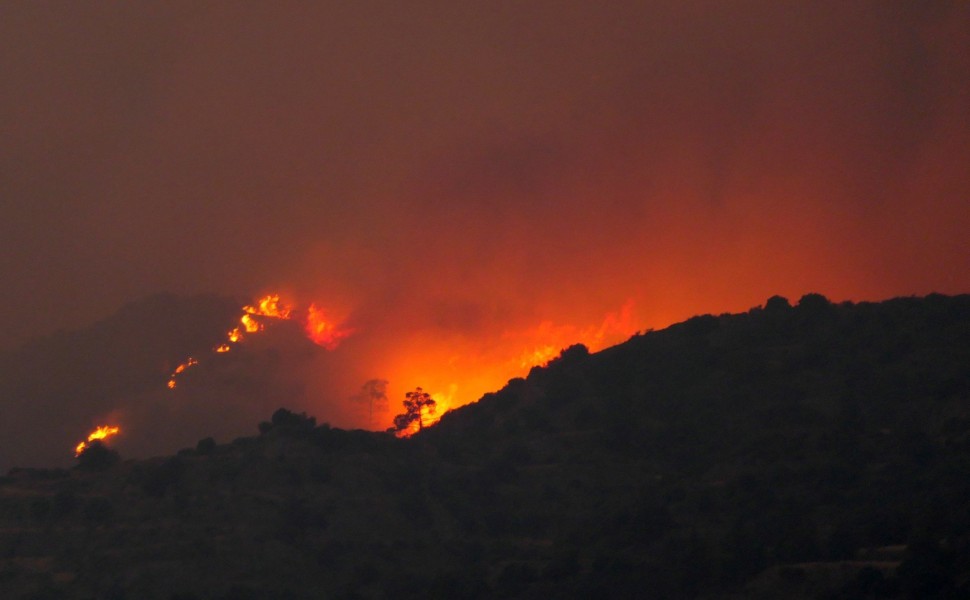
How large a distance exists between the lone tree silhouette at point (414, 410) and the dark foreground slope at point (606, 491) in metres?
11.5

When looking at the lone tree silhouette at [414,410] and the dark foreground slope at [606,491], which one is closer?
the dark foreground slope at [606,491]

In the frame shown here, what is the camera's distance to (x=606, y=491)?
112188 mm

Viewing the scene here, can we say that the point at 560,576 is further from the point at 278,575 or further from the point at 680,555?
the point at 278,575

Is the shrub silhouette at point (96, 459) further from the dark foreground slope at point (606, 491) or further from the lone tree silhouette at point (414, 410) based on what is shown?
the lone tree silhouette at point (414, 410)

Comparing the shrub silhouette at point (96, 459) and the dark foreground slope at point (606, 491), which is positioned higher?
the shrub silhouette at point (96, 459)

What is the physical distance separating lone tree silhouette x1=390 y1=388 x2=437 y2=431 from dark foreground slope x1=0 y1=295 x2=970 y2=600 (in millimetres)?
11464

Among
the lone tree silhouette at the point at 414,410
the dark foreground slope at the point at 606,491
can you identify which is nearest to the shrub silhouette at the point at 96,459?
the dark foreground slope at the point at 606,491

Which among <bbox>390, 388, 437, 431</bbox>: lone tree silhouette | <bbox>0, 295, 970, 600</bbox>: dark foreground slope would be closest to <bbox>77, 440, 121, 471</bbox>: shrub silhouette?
<bbox>0, 295, 970, 600</bbox>: dark foreground slope

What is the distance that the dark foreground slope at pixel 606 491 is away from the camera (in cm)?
8969

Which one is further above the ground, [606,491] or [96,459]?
[96,459]

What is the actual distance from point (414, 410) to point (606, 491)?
4332cm

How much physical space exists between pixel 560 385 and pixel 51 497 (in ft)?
175

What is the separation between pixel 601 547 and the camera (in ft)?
325

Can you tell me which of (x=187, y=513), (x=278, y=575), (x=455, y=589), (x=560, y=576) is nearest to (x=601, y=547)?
(x=560, y=576)
